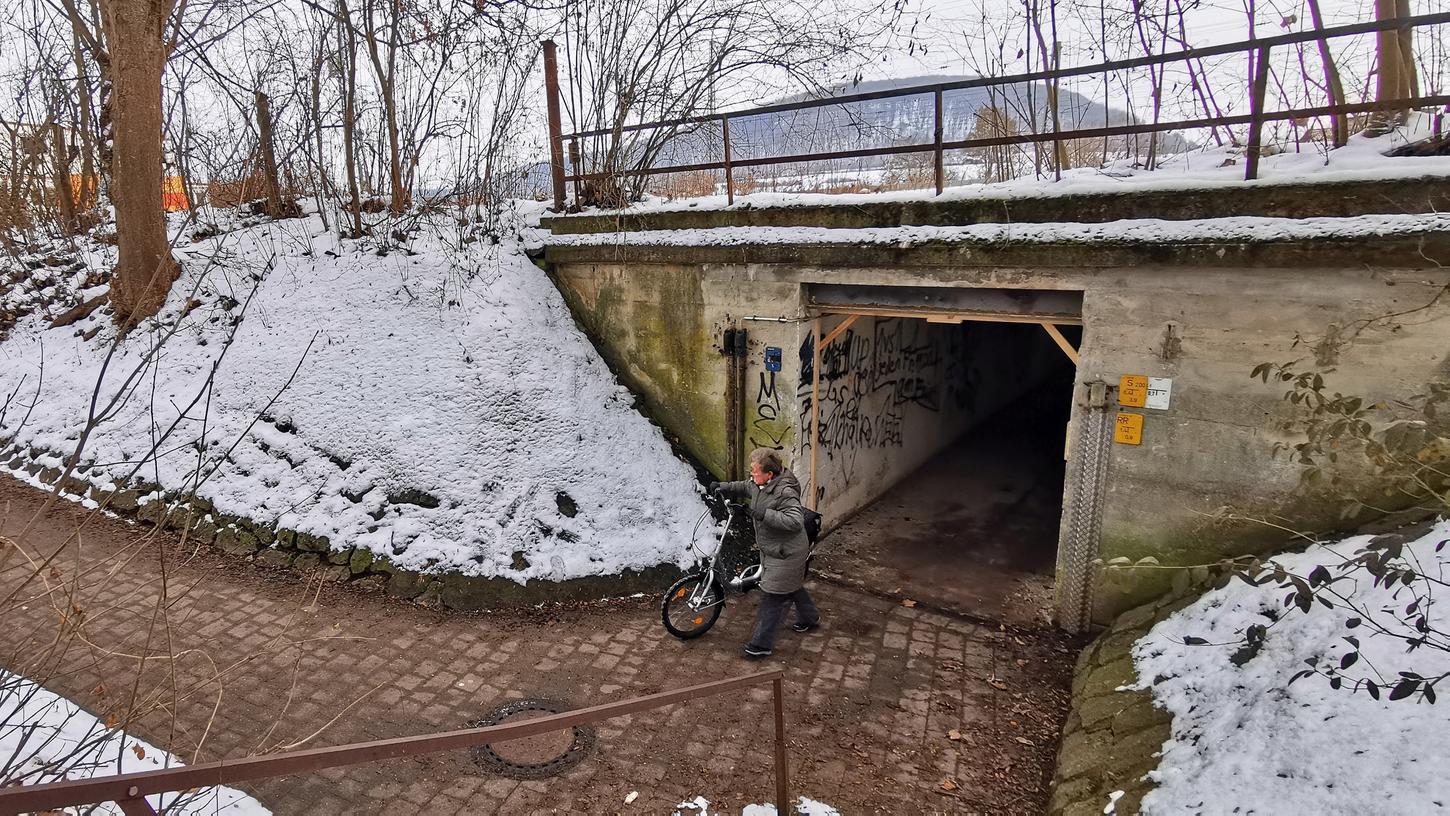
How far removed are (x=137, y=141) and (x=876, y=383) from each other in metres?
10.4

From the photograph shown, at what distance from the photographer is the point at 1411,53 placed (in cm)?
643

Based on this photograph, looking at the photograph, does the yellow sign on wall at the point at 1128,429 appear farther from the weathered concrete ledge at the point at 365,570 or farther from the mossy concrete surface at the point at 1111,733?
the weathered concrete ledge at the point at 365,570

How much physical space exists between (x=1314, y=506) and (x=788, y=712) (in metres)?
4.17

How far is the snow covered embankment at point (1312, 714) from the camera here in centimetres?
328

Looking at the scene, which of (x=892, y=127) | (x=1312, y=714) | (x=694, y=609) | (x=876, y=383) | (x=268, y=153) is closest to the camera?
(x=1312, y=714)

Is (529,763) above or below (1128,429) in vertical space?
below

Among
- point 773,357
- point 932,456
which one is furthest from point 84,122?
point 932,456

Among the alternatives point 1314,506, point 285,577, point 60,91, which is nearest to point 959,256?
point 1314,506

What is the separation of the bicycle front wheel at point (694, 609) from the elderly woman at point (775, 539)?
1.62 feet

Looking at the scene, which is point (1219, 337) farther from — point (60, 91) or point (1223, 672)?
point (60, 91)

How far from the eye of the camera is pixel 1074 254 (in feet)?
19.1

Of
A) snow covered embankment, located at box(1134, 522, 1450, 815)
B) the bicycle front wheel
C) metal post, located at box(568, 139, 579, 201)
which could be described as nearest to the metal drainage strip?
the bicycle front wheel

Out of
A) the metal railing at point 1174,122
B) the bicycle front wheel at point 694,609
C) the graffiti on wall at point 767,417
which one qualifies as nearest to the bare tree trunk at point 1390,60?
the metal railing at point 1174,122

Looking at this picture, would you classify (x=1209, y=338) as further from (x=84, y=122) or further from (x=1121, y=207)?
(x=84, y=122)
